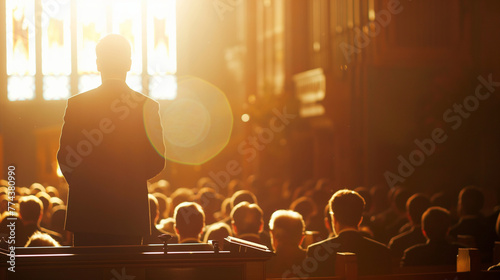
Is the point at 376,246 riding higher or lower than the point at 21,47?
lower

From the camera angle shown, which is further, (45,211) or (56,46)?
(56,46)

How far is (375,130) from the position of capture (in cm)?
1838

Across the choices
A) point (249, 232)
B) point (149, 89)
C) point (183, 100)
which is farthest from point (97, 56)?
point (183, 100)

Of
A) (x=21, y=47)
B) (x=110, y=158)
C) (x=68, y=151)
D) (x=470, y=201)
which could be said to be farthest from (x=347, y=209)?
(x=21, y=47)

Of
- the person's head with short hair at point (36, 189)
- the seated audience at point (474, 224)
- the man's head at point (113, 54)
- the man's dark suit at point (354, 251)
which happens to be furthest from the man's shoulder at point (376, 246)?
the person's head with short hair at point (36, 189)

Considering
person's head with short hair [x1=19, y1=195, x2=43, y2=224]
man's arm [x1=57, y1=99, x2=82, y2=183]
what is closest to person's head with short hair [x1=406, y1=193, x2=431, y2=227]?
person's head with short hair [x1=19, y1=195, x2=43, y2=224]

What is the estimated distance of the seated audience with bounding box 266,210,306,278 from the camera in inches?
207

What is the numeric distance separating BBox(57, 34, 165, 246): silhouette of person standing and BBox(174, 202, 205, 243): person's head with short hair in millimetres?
2137

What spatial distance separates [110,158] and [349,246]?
194cm

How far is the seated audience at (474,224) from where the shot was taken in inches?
298

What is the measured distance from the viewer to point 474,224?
770 centimetres

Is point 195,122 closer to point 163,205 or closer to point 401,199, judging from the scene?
point 163,205

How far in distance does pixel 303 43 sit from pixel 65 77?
461 inches

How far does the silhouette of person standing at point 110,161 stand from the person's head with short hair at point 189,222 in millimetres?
2137
